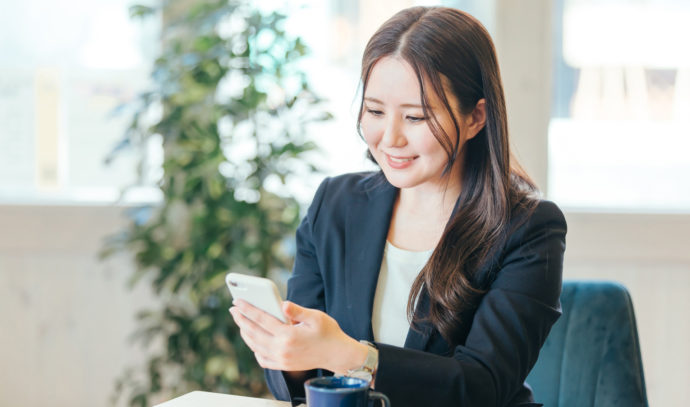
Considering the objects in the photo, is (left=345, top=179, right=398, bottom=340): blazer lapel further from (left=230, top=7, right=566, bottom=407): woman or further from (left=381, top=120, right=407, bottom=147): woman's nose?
(left=381, top=120, right=407, bottom=147): woman's nose

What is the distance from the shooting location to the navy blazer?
119cm

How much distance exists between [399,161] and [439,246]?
0.57 ft

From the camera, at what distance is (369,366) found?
117 centimetres

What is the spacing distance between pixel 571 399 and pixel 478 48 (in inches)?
28.1

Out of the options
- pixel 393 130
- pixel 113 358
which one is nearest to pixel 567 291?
pixel 393 130

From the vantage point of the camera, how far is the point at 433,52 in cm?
129

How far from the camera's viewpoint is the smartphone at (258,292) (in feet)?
3.22

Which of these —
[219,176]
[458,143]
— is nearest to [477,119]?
[458,143]

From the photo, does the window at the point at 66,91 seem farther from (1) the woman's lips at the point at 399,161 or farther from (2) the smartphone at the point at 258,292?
(2) the smartphone at the point at 258,292

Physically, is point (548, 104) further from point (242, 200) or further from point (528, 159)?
point (242, 200)

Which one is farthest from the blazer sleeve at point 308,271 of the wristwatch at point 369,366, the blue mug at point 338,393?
the blue mug at point 338,393

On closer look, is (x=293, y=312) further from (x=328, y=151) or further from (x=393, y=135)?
(x=328, y=151)

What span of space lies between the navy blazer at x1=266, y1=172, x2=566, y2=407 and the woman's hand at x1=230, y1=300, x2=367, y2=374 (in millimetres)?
84

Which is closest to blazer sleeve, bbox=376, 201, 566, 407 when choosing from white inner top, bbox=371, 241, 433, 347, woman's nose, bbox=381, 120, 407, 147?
white inner top, bbox=371, 241, 433, 347
